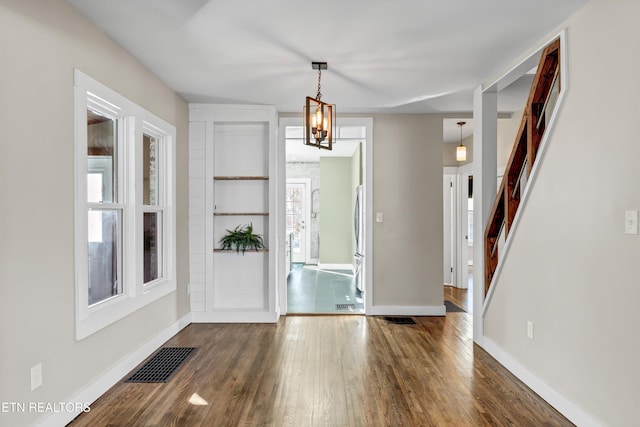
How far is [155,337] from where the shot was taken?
3.78m

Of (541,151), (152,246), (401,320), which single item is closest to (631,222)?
(541,151)

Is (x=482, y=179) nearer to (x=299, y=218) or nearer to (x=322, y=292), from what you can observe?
(x=322, y=292)

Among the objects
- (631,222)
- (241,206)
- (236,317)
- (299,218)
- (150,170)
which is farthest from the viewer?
(299,218)

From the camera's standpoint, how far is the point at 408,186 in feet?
16.8

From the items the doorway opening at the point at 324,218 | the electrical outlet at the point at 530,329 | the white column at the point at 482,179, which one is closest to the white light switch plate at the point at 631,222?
the electrical outlet at the point at 530,329

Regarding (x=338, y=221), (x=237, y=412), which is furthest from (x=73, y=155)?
(x=338, y=221)

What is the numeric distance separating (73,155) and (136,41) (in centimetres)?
103

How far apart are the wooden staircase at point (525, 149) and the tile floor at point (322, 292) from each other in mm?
2032

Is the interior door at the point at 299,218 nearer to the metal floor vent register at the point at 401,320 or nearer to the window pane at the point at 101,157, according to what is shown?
the metal floor vent register at the point at 401,320

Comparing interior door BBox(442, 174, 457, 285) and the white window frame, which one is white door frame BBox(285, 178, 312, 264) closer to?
interior door BBox(442, 174, 457, 285)

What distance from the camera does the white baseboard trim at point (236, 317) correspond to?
4.74 m

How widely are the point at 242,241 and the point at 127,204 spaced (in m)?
1.71

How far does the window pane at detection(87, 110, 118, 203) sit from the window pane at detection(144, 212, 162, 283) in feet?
2.21

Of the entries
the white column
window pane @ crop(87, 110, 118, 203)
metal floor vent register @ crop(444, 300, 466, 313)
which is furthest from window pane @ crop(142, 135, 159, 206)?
metal floor vent register @ crop(444, 300, 466, 313)
